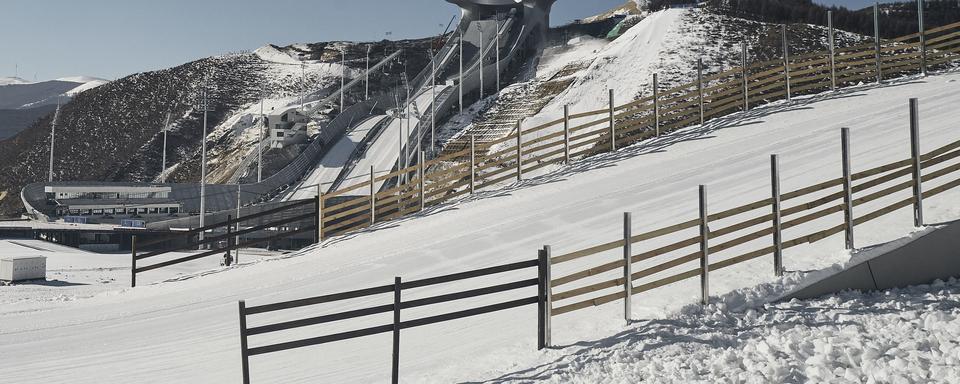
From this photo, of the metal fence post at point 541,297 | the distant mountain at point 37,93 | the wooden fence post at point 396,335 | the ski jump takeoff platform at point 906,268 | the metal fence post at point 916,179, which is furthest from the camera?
the distant mountain at point 37,93

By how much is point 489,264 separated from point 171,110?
102 meters

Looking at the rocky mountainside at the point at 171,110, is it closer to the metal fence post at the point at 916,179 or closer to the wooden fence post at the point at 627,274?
the wooden fence post at the point at 627,274

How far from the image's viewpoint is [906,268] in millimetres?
10250

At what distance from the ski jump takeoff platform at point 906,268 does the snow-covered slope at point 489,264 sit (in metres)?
0.31

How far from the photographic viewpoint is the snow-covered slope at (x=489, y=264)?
375 inches

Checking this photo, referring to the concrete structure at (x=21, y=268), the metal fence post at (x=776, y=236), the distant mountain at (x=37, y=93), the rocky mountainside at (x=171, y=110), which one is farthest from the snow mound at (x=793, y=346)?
the distant mountain at (x=37, y=93)

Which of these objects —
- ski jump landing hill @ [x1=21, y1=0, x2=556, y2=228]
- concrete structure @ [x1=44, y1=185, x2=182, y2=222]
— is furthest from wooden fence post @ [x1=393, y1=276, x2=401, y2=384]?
concrete structure @ [x1=44, y1=185, x2=182, y2=222]

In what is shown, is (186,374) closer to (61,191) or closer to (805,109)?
(805,109)

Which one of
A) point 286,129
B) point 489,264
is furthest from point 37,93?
point 489,264

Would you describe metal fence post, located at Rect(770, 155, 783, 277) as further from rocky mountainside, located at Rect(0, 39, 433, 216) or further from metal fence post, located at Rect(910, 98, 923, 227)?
rocky mountainside, located at Rect(0, 39, 433, 216)

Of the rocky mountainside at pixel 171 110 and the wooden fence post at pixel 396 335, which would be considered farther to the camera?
the rocky mountainside at pixel 171 110

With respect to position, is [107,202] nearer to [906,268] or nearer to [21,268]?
[21,268]

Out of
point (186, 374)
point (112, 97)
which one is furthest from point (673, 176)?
point (112, 97)

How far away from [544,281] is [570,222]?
23.6ft
